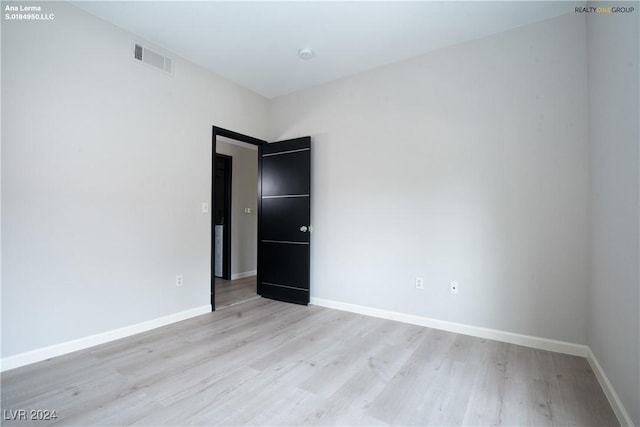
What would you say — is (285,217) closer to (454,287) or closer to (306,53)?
(306,53)

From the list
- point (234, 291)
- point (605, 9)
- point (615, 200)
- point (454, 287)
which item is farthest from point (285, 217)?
point (605, 9)

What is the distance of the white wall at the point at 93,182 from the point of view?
211 cm

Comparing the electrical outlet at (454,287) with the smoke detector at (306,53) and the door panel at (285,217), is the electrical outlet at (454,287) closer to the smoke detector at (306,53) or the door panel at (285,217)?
the door panel at (285,217)

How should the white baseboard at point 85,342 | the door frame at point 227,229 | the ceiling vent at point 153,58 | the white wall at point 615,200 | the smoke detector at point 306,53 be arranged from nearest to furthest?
1. the white wall at point 615,200
2. the white baseboard at point 85,342
3. the ceiling vent at point 153,58
4. the smoke detector at point 306,53
5. the door frame at point 227,229

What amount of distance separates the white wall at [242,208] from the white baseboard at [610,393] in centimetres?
445

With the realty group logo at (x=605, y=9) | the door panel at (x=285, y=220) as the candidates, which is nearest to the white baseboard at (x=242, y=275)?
the door panel at (x=285, y=220)

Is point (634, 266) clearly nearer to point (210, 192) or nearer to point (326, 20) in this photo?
point (326, 20)

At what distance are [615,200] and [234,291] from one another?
417 cm

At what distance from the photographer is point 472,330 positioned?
275cm

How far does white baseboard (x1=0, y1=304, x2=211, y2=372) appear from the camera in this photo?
2.08 meters

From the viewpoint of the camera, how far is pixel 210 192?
3477mm

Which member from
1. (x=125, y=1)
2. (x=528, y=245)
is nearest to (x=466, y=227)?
(x=528, y=245)

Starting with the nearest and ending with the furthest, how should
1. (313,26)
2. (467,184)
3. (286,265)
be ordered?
(313,26) → (467,184) → (286,265)

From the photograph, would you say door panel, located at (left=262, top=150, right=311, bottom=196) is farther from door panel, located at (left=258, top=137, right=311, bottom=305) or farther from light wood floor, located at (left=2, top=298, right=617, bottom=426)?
light wood floor, located at (left=2, top=298, right=617, bottom=426)
